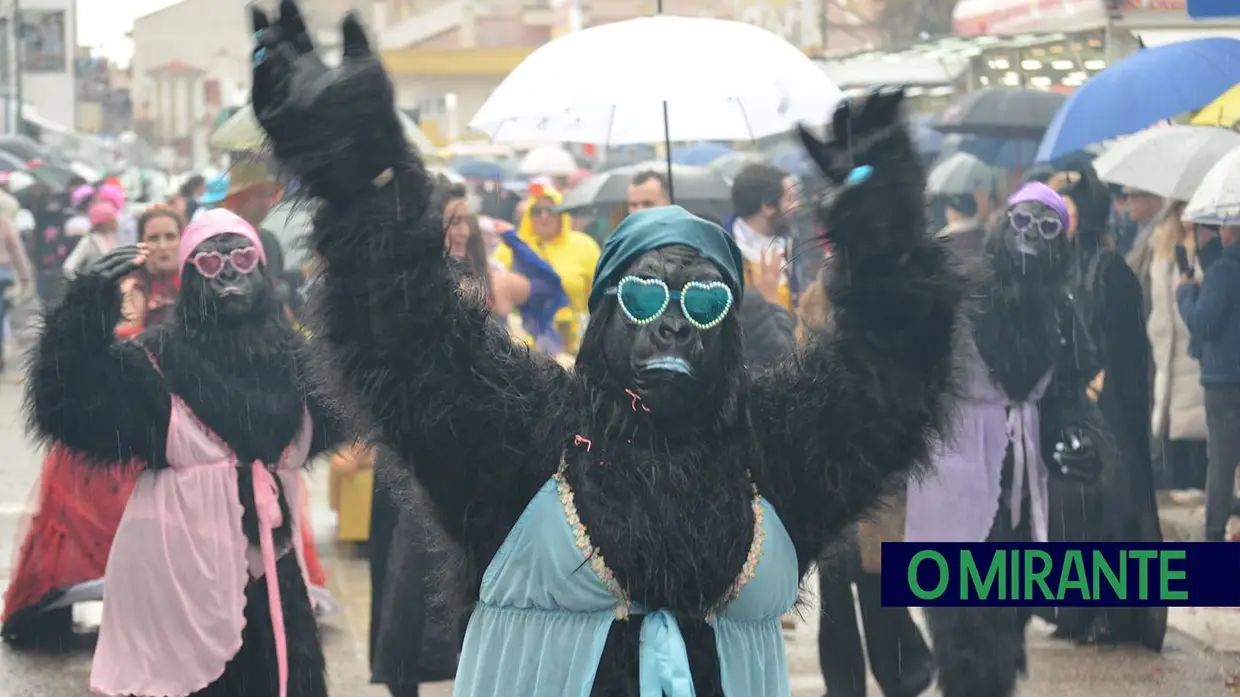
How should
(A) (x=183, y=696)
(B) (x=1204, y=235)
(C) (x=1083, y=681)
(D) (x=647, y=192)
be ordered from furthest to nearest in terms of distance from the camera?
(B) (x=1204, y=235) < (D) (x=647, y=192) < (C) (x=1083, y=681) < (A) (x=183, y=696)

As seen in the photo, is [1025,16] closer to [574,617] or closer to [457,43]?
[574,617]

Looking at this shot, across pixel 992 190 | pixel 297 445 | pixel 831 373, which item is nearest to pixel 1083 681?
pixel 297 445

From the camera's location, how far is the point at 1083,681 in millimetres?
7879

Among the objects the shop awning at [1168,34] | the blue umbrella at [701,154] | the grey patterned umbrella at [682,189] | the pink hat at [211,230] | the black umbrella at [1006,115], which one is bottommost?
the pink hat at [211,230]

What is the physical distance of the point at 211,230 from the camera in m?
5.82

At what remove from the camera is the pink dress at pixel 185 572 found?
18.9 ft

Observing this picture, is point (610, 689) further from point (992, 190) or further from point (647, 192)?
point (992, 190)

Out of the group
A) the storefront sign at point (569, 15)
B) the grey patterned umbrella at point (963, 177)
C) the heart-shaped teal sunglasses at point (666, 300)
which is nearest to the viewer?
the heart-shaped teal sunglasses at point (666, 300)

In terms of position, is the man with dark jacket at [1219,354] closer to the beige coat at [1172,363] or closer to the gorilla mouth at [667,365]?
the beige coat at [1172,363]

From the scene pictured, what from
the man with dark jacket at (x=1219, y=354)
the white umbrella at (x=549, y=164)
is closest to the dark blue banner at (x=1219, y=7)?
the man with dark jacket at (x=1219, y=354)

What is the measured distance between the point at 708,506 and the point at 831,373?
1.09ft

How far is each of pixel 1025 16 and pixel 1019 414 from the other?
1374cm

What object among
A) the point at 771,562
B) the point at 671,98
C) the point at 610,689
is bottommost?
the point at 610,689

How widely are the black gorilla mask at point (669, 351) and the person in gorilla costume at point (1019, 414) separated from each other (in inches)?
138
